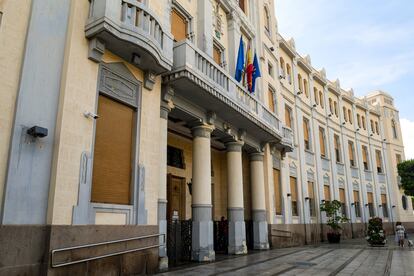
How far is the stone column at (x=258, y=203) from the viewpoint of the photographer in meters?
14.9

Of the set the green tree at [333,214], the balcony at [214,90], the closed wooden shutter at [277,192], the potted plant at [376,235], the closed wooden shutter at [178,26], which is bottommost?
the potted plant at [376,235]

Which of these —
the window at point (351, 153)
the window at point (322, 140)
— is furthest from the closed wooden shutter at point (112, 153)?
the window at point (351, 153)

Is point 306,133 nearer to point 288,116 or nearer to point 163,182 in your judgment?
point 288,116

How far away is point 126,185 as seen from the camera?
7.98m

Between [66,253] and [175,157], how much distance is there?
8.44 m

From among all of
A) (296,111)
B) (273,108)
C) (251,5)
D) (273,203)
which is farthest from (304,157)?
(251,5)

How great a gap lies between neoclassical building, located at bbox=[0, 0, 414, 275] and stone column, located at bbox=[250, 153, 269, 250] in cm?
5

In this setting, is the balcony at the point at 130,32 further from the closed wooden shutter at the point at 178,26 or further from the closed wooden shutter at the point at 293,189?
the closed wooden shutter at the point at 293,189

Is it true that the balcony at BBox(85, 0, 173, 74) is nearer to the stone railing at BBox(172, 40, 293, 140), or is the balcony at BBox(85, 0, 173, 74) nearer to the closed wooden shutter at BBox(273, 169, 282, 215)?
the stone railing at BBox(172, 40, 293, 140)

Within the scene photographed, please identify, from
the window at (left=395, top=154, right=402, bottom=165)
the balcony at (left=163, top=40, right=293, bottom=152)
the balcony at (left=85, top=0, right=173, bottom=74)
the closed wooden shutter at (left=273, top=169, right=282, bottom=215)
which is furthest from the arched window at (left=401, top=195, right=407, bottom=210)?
the balcony at (left=85, top=0, right=173, bottom=74)

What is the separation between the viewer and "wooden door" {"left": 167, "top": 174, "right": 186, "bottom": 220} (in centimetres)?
1338

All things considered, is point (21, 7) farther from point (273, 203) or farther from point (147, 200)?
point (273, 203)

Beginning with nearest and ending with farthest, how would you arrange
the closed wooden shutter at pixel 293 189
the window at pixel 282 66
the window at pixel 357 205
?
the closed wooden shutter at pixel 293 189 < the window at pixel 282 66 < the window at pixel 357 205

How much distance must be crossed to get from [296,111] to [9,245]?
19.6 metres
